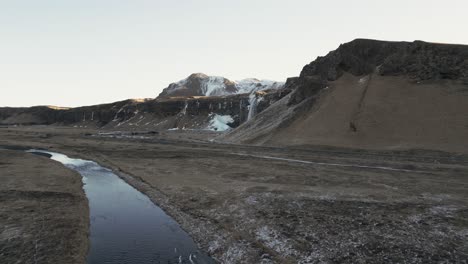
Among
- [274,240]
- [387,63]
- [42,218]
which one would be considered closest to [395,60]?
[387,63]

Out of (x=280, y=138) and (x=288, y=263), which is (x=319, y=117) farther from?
(x=288, y=263)

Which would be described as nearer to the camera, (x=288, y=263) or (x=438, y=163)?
(x=288, y=263)

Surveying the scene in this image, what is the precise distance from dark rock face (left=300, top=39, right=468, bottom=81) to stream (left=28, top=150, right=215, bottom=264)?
262 ft

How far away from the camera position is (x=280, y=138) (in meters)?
88.0

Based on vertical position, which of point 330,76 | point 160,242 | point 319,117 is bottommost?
point 160,242

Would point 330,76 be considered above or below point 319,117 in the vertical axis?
above

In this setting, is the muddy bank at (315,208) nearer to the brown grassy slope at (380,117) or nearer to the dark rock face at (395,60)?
the brown grassy slope at (380,117)

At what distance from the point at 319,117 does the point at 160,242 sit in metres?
74.1

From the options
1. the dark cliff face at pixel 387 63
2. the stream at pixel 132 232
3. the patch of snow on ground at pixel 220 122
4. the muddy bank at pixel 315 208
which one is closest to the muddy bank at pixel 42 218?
the stream at pixel 132 232

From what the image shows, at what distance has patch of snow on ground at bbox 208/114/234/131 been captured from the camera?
182m

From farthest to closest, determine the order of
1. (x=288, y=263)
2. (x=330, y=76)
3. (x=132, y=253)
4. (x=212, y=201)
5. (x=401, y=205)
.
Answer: (x=330, y=76), (x=212, y=201), (x=401, y=205), (x=132, y=253), (x=288, y=263)

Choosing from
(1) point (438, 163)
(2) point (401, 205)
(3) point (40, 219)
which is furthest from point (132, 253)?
(1) point (438, 163)

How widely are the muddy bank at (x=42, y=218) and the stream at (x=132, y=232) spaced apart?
0.80 meters

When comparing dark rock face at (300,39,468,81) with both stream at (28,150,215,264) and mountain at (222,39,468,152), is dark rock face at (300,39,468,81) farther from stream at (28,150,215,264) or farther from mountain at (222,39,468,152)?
stream at (28,150,215,264)
